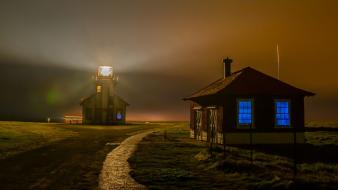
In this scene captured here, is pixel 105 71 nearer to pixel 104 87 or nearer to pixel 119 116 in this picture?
pixel 104 87

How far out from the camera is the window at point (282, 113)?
2581 cm

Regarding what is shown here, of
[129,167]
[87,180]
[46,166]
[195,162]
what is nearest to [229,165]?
[195,162]

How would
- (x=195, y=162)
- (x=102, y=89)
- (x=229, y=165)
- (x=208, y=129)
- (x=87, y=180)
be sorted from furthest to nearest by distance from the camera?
(x=102, y=89), (x=208, y=129), (x=195, y=162), (x=229, y=165), (x=87, y=180)

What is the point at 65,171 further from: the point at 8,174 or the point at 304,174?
the point at 304,174

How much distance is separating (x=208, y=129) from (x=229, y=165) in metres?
14.1

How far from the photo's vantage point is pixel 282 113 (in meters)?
26.0

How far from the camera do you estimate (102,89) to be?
69500 millimetres

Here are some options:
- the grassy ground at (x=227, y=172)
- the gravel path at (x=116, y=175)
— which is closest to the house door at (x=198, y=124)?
the grassy ground at (x=227, y=172)

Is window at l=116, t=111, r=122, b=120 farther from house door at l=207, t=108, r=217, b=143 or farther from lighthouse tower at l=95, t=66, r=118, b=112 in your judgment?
house door at l=207, t=108, r=217, b=143

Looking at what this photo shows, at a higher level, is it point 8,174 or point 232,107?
point 232,107

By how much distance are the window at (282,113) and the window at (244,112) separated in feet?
6.24

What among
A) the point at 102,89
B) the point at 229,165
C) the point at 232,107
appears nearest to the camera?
the point at 229,165

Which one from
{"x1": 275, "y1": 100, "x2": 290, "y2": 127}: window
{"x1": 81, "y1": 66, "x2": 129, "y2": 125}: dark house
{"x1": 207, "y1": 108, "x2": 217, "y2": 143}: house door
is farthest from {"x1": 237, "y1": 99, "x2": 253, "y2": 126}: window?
{"x1": 81, "y1": 66, "x2": 129, "y2": 125}: dark house

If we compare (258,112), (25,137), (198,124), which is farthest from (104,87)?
(258,112)
